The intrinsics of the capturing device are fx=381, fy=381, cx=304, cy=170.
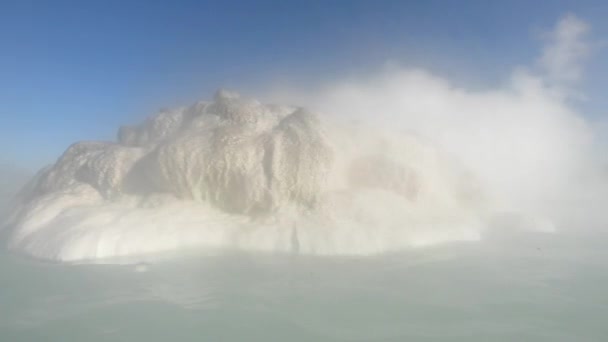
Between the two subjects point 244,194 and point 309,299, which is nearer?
point 309,299

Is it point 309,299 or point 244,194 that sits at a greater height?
point 244,194

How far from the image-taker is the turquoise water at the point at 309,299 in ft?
18.4

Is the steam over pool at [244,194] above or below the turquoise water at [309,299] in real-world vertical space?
above

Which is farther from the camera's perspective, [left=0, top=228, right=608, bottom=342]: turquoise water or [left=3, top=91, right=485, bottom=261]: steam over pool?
[left=3, top=91, right=485, bottom=261]: steam over pool

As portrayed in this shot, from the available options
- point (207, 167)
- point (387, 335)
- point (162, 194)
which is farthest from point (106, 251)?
point (387, 335)

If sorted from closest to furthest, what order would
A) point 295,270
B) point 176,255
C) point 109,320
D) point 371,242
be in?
point 109,320, point 295,270, point 176,255, point 371,242

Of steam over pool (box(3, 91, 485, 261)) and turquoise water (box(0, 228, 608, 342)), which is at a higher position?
steam over pool (box(3, 91, 485, 261))

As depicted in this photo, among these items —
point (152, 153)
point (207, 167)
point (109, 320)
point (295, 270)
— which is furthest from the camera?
point (152, 153)

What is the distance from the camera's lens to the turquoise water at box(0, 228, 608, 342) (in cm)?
560

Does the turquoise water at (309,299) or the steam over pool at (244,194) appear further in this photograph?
the steam over pool at (244,194)

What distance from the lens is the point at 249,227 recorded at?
11.2m

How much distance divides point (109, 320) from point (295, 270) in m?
3.84

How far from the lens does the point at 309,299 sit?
22.2 feet

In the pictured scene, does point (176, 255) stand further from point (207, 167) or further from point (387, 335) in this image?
point (387, 335)
